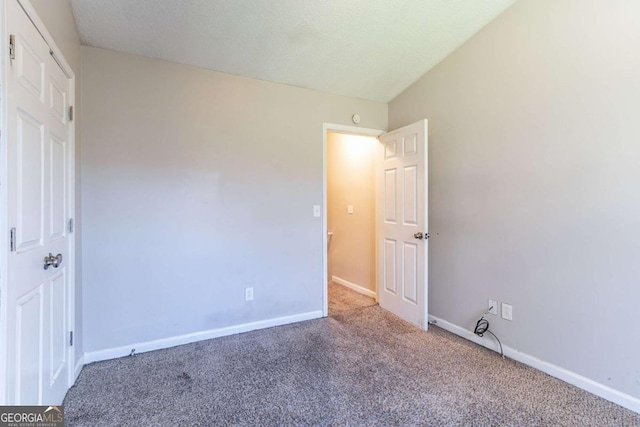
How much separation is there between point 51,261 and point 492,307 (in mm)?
2965

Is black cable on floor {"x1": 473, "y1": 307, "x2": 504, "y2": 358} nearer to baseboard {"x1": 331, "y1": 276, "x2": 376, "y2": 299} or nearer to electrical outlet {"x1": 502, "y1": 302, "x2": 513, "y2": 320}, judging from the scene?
electrical outlet {"x1": 502, "y1": 302, "x2": 513, "y2": 320}

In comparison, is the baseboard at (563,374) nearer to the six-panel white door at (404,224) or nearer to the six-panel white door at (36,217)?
the six-panel white door at (404,224)

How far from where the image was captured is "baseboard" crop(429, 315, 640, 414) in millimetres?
1762

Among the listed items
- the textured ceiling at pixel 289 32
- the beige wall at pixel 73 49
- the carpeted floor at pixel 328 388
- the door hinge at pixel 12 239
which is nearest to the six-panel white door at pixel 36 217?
the door hinge at pixel 12 239

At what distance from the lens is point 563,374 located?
203cm

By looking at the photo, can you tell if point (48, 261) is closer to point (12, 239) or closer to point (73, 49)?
point (12, 239)

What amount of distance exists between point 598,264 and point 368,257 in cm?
234

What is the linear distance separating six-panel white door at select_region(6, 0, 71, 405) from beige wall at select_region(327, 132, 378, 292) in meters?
2.85

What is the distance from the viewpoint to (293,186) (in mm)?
3016

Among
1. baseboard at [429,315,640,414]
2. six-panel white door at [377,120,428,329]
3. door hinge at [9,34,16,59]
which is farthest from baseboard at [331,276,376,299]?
door hinge at [9,34,16,59]

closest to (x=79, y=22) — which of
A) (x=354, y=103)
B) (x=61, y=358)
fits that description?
(x=61, y=358)

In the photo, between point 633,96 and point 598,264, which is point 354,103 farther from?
point 598,264

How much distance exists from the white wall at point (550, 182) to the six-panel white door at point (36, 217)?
2.88 metres

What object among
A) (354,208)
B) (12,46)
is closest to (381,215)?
(354,208)
